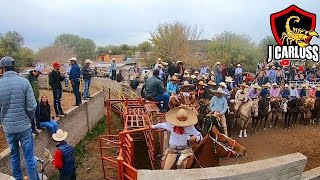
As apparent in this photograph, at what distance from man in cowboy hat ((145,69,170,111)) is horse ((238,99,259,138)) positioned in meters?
3.15

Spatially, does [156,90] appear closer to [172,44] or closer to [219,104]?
[219,104]

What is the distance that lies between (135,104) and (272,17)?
9397 mm

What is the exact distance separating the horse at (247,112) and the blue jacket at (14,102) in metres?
9.27

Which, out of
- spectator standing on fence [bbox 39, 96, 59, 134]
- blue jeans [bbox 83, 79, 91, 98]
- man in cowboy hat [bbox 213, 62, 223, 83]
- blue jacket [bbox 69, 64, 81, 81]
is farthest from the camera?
man in cowboy hat [bbox 213, 62, 223, 83]

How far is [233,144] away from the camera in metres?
6.79

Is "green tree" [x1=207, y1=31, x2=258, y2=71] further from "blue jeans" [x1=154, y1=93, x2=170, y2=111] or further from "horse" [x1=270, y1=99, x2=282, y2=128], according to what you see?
"blue jeans" [x1=154, y1=93, x2=170, y2=111]

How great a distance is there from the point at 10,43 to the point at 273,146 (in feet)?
153

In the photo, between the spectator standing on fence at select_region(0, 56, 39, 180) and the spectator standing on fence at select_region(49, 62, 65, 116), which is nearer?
the spectator standing on fence at select_region(0, 56, 39, 180)

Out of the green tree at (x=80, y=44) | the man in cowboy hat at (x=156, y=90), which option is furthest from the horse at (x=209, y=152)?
the green tree at (x=80, y=44)

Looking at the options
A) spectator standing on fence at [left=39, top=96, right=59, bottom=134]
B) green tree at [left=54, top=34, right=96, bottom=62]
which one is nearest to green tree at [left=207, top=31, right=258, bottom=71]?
spectator standing on fence at [left=39, top=96, right=59, bottom=134]

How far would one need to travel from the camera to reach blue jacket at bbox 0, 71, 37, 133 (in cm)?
553

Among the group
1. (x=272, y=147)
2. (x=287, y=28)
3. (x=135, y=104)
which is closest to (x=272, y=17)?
(x=287, y=28)

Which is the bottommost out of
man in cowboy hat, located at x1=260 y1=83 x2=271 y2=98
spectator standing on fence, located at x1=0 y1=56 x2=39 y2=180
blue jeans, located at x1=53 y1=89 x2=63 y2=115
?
man in cowboy hat, located at x1=260 y1=83 x2=271 y2=98

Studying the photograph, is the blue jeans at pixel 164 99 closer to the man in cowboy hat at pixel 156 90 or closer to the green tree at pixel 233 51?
the man in cowboy hat at pixel 156 90
